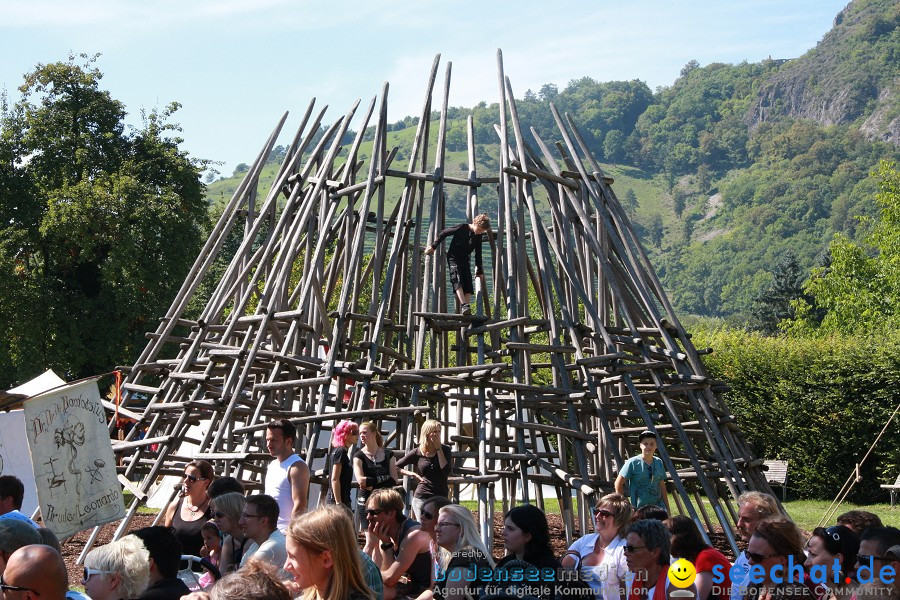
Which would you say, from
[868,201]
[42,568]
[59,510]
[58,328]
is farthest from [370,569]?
[868,201]

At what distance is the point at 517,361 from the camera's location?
14.1 metres

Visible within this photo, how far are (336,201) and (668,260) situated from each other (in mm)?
134184

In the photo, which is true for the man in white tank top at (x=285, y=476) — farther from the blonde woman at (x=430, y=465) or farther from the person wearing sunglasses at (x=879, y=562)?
the person wearing sunglasses at (x=879, y=562)

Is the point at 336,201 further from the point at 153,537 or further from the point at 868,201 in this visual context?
the point at 868,201

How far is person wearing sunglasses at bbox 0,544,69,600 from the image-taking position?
194 inches

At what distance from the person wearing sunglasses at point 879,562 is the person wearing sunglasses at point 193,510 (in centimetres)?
483

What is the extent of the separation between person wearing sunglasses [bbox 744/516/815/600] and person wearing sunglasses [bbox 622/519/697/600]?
485mm

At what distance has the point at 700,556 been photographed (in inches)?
270

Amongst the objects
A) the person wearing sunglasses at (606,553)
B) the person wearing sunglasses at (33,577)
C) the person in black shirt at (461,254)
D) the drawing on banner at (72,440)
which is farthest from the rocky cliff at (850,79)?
the person wearing sunglasses at (33,577)

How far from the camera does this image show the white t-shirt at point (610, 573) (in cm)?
705

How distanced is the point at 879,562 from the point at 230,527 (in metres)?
4.27

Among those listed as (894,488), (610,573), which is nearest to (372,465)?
(610,573)

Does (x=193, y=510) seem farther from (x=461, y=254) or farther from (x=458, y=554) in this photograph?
(x=461, y=254)

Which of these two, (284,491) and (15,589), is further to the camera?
(284,491)
